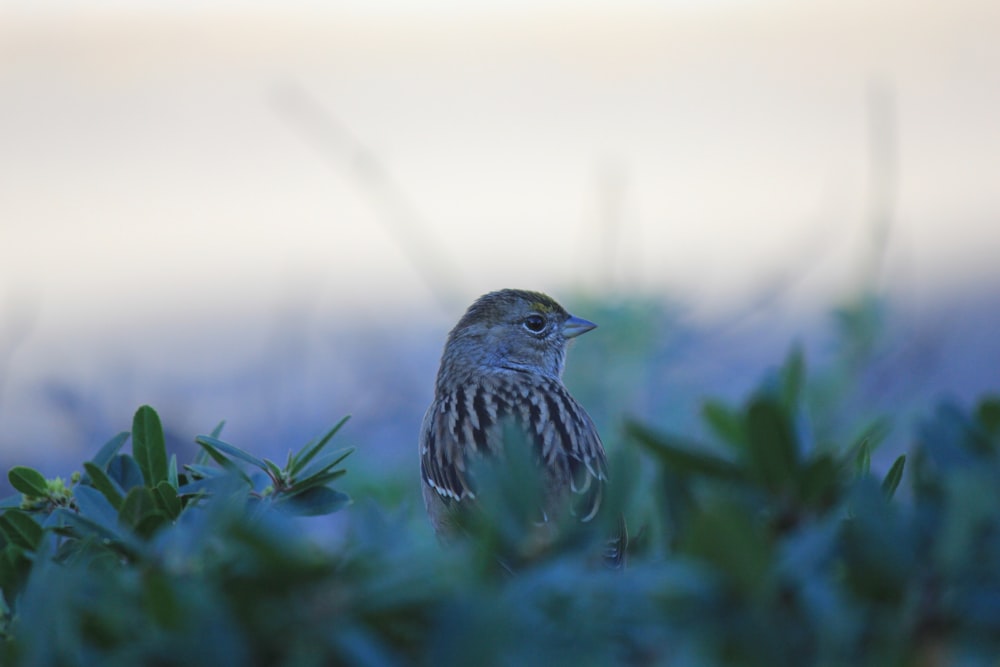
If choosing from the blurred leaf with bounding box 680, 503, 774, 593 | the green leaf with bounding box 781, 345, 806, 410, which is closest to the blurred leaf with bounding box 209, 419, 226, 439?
the green leaf with bounding box 781, 345, 806, 410

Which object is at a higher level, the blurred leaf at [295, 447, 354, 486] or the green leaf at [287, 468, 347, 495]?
the blurred leaf at [295, 447, 354, 486]

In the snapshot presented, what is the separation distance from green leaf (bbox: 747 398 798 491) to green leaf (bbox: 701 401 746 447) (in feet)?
0.14

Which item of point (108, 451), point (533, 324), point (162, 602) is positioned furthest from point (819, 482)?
point (533, 324)

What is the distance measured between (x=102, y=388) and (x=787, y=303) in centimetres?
452

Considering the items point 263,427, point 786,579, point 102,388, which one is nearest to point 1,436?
point 102,388

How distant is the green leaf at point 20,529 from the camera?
174 centimetres

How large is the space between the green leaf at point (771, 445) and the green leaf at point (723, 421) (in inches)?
1.7

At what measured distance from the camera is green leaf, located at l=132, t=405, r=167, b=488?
195cm

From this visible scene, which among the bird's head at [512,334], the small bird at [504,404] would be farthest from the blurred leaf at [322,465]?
the bird's head at [512,334]

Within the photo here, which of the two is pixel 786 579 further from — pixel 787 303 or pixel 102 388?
pixel 787 303

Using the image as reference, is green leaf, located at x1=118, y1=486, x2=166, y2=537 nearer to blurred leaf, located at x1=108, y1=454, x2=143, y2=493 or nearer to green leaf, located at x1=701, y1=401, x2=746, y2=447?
blurred leaf, located at x1=108, y1=454, x2=143, y2=493

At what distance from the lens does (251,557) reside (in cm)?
122

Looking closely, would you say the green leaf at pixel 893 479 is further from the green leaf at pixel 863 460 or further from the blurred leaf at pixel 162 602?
the blurred leaf at pixel 162 602

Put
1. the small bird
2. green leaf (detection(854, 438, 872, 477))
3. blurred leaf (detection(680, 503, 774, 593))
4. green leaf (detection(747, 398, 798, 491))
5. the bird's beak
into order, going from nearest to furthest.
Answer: blurred leaf (detection(680, 503, 774, 593)) < green leaf (detection(747, 398, 798, 491)) < green leaf (detection(854, 438, 872, 477)) < the small bird < the bird's beak
